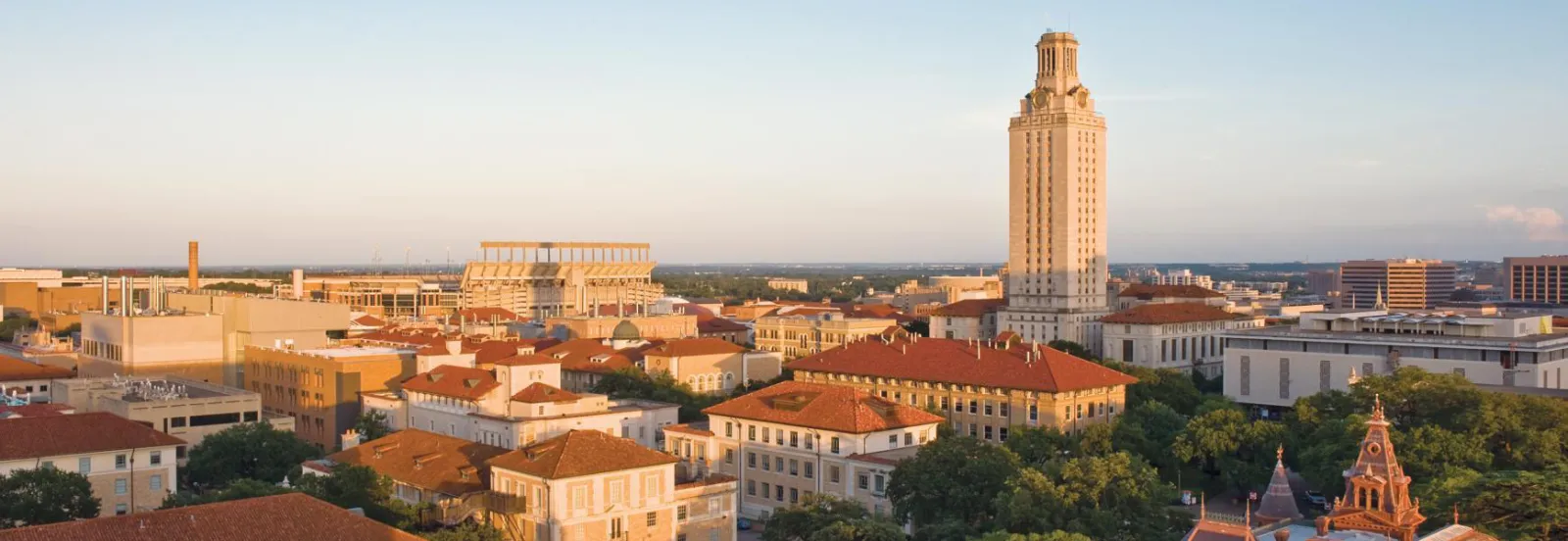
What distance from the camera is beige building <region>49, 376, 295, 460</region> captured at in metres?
81.8

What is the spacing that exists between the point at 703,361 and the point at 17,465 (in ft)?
192

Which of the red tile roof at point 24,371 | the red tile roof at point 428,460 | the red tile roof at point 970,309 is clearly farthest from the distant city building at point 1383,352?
the red tile roof at point 24,371

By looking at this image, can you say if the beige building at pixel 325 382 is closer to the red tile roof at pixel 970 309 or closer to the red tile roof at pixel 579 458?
the red tile roof at pixel 579 458

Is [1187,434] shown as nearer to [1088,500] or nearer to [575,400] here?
[1088,500]

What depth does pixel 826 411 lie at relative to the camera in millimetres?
74688

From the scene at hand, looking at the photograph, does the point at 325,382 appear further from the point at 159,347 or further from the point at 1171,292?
the point at 1171,292

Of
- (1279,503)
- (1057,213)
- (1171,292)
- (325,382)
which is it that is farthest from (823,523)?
(1171,292)

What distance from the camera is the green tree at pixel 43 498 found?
56.5 m

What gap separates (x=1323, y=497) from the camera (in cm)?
6994

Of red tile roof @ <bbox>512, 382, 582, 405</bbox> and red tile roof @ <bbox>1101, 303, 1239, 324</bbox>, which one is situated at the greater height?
red tile roof @ <bbox>1101, 303, 1239, 324</bbox>

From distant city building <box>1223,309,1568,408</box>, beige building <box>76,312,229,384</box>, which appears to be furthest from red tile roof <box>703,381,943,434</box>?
beige building <box>76,312,229,384</box>

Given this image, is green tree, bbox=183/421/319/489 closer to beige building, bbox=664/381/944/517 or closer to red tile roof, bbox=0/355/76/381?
beige building, bbox=664/381/944/517

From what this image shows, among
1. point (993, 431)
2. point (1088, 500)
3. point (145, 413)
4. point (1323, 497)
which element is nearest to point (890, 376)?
point (993, 431)

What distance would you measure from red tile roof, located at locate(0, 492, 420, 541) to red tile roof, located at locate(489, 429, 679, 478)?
10644 millimetres
